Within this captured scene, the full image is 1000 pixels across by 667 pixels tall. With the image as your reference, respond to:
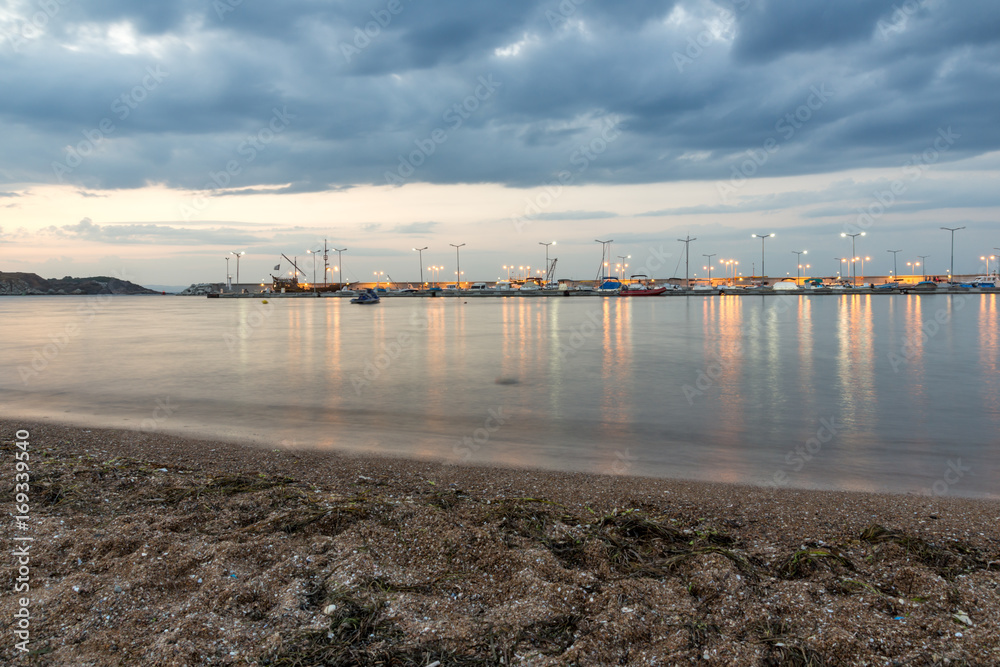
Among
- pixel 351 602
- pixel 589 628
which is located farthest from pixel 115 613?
pixel 589 628

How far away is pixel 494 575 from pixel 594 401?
8.96m

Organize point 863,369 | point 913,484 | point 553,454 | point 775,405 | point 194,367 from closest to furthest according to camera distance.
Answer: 1. point 913,484
2. point 553,454
3. point 775,405
4. point 863,369
5. point 194,367

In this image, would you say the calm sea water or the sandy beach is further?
the calm sea water

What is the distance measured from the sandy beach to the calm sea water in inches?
78.5

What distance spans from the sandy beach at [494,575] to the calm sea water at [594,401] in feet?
6.54

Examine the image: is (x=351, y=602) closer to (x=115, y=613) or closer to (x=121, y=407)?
(x=115, y=613)

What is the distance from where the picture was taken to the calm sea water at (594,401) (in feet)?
28.1

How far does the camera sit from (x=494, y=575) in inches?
171

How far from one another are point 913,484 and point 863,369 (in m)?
11.5

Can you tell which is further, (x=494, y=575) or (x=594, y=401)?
(x=594, y=401)

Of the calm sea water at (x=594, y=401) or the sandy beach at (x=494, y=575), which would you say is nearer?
the sandy beach at (x=494, y=575)

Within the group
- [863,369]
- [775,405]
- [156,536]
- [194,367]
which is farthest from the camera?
[194,367]

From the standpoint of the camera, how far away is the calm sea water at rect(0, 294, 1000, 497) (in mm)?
8570

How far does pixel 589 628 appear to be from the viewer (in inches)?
141
